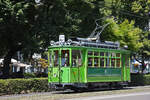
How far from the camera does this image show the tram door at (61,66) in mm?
20219

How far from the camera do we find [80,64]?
20.8m

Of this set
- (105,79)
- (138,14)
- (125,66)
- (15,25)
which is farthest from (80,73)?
(138,14)

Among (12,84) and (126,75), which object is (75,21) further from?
(12,84)

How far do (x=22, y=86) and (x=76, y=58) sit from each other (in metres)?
4.33

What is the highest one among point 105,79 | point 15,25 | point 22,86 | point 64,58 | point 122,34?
point 122,34

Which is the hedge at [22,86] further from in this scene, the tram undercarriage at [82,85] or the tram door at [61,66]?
the tram door at [61,66]

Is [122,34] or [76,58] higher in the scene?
[122,34]

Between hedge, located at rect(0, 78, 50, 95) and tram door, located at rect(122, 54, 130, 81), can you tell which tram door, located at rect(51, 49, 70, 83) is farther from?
tram door, located at rect(122, 54, 130, 81)

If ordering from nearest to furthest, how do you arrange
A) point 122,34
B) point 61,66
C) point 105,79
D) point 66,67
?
point 66,67
point 61,66
point 105,79
point 122,34

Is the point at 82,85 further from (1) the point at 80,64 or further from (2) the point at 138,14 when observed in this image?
(2) the point at 138,14

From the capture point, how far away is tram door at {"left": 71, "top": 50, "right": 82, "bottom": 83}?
66.7 ft

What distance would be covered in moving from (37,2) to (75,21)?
4922mm

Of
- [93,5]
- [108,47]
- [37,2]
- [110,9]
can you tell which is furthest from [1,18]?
[110,9]

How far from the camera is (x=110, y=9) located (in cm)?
3450
